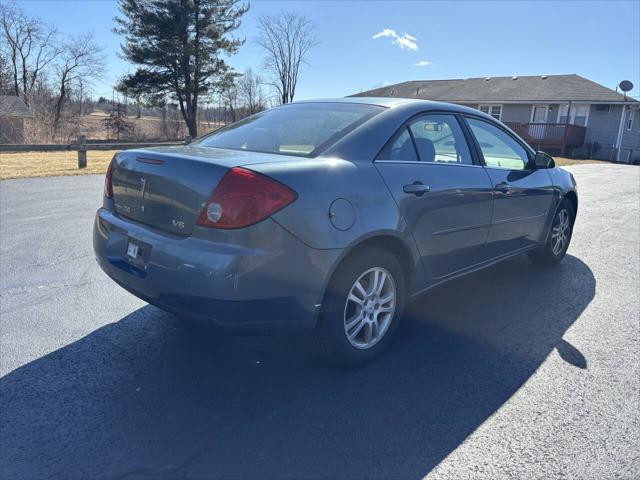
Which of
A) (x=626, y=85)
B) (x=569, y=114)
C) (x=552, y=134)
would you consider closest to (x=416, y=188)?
(x=552, y=134)

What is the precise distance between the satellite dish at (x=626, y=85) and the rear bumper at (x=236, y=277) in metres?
32.2

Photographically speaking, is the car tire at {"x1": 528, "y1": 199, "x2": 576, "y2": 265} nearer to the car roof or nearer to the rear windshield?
the car roof

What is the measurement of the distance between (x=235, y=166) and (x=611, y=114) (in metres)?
33.6

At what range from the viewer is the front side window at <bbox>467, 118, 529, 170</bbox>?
4117 millimetres

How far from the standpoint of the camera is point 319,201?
8.66ft

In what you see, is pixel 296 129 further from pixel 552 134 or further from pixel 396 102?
pixel 552 134

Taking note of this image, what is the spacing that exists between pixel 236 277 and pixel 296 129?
4.45 ft

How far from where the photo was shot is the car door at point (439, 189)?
10.4 feet

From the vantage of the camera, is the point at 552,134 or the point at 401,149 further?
the point at 552,134

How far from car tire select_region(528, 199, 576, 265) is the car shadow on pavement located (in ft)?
5.15

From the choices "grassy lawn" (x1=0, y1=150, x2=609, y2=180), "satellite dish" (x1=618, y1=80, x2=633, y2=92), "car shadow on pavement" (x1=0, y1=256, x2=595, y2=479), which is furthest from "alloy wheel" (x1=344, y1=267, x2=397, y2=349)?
"satellite dish" (x1=618, y1=80, x2=633, y2=92)

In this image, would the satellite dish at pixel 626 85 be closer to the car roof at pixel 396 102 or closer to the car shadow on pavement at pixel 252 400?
the car roof at pixel 396 102

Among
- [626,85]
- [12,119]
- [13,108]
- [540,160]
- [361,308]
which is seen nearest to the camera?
[361,308]

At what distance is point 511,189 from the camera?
4.24 metres
